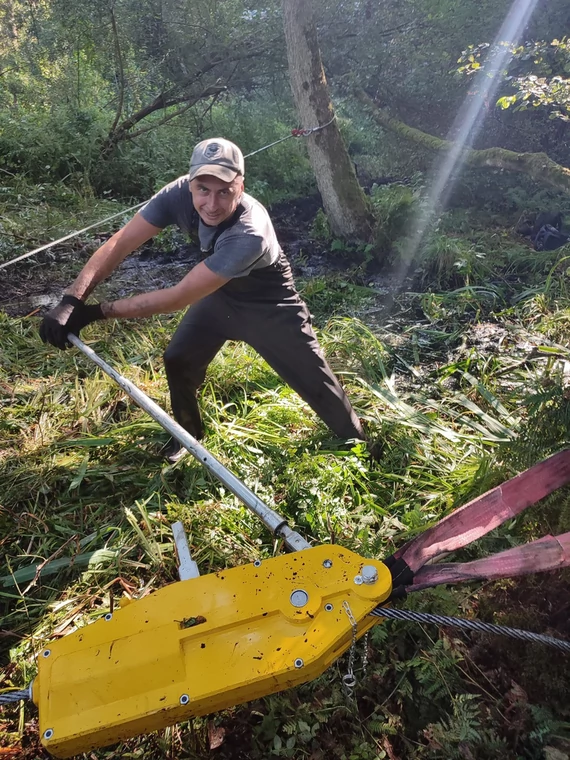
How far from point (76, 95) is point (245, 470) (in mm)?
9941

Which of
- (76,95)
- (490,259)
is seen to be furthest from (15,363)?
(76,95)

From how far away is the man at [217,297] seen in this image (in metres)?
2.48

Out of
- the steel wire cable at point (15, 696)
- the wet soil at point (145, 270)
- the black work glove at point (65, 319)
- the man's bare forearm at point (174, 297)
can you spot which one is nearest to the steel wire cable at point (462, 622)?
the steel wire cable at point (15, 696)

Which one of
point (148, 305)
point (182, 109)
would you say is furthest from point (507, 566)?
point (182, 109)

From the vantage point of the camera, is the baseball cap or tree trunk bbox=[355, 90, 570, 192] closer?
the baseball cap

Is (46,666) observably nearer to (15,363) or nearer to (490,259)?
(15,363)

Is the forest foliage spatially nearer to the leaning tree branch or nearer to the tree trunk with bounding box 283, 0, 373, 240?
the leaning tree branch

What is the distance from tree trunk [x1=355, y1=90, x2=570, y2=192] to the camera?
607 centimetres

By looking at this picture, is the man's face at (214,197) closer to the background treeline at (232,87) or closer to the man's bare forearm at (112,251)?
the man's bare forearm at (112,251)

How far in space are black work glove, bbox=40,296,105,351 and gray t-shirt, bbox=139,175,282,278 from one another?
0.63 m

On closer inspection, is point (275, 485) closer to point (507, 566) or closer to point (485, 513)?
point (485, 513)

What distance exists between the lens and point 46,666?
139cm

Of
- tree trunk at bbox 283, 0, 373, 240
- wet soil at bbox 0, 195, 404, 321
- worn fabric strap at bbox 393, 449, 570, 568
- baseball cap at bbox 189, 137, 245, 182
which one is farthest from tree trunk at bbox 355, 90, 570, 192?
worn fabric strap at bbox 393, 449, 570, 568

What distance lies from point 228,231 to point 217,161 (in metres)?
0.34
